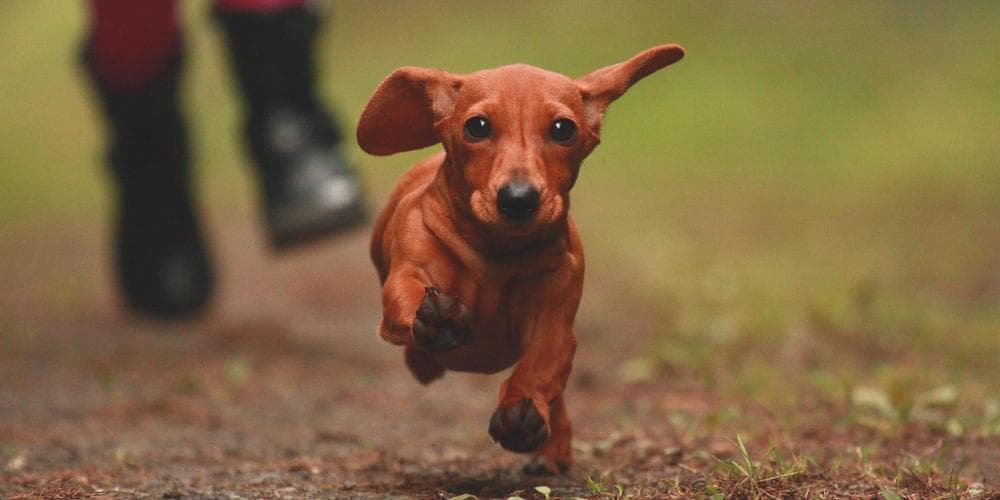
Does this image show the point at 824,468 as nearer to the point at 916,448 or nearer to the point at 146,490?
the point at 916,448

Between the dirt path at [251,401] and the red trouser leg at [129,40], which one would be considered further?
the red trouser leg at [129,40]

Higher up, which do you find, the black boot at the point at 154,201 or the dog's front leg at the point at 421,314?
the black boot at the point at 154,201

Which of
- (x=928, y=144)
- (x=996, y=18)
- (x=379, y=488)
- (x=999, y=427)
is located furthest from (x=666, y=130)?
(x=379, y=488)

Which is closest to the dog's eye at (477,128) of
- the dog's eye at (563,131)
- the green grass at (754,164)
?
the dog's eye at (563,131)

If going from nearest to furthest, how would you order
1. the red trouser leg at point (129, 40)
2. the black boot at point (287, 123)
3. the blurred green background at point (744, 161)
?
1. the black boot at point (287, 123)
2. the blurred green background at point (744, 161)
3. the red trouser leg at point (129, 40)

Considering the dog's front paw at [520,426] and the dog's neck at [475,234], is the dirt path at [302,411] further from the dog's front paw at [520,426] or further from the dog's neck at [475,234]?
the dog's neck at [475,234]

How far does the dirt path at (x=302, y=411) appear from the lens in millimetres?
2902

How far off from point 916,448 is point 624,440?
28.2 inches

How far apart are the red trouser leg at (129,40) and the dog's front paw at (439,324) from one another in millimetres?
3457

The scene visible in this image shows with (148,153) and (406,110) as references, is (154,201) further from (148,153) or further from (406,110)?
(406,110)

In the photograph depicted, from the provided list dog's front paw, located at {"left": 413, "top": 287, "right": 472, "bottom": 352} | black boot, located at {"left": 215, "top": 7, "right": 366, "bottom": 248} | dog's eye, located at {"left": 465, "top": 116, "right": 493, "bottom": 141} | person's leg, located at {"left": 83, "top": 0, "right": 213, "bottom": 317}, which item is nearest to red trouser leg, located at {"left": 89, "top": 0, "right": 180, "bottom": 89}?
person's leg, located at {"left": 83, "top": 0, "right": 213, "bottom": 317}

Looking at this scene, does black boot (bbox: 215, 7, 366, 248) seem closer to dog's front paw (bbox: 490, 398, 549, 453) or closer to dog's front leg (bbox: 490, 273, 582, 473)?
dog's front leg (bbox: 490, 273, 582, 473)

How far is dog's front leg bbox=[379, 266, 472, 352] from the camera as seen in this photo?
7.65ft

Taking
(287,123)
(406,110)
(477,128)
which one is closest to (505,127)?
(477,128)
